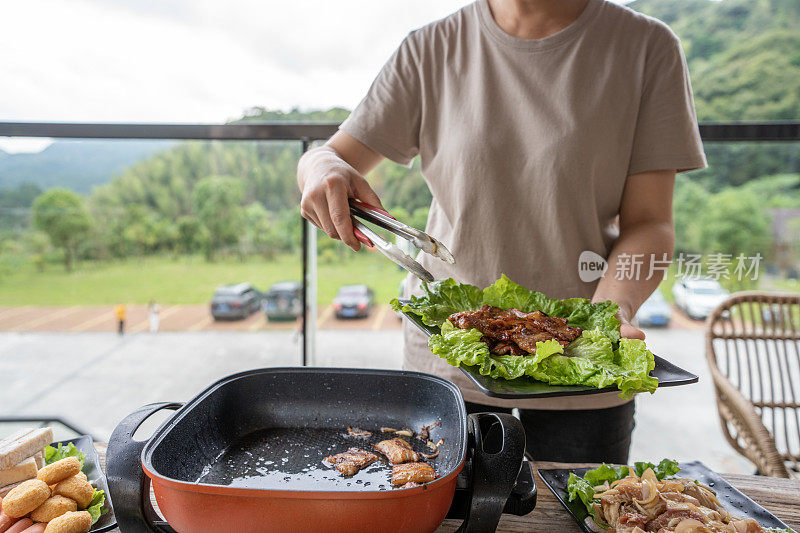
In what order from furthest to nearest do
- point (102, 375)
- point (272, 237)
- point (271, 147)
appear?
point (102, 375) → point (272, 237) → point (271, 147)

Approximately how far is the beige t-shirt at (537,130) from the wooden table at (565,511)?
0.28m

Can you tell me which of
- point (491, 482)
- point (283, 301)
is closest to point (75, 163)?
point (283, 301)

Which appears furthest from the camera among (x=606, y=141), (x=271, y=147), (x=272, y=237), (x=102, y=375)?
(x=102, y=375)

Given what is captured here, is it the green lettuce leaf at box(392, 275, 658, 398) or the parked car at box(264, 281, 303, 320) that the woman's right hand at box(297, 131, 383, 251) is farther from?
the parked car at box(264, 281, 303, 320)

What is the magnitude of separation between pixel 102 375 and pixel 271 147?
1640mm

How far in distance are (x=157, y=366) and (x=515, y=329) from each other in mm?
2383

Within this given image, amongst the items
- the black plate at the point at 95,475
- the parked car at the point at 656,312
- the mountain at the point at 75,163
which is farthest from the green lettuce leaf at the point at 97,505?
the parked car at the point at 656,312

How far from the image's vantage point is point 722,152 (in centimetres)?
255

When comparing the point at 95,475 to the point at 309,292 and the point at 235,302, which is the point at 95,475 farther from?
the point at 235,302

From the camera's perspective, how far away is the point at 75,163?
261 cm

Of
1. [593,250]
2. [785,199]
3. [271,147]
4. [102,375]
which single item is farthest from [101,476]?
[785,199]

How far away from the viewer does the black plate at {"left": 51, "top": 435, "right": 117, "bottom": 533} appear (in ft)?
2.98

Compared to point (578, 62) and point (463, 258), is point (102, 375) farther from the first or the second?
point (578, 62)

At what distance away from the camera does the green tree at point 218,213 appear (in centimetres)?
279
